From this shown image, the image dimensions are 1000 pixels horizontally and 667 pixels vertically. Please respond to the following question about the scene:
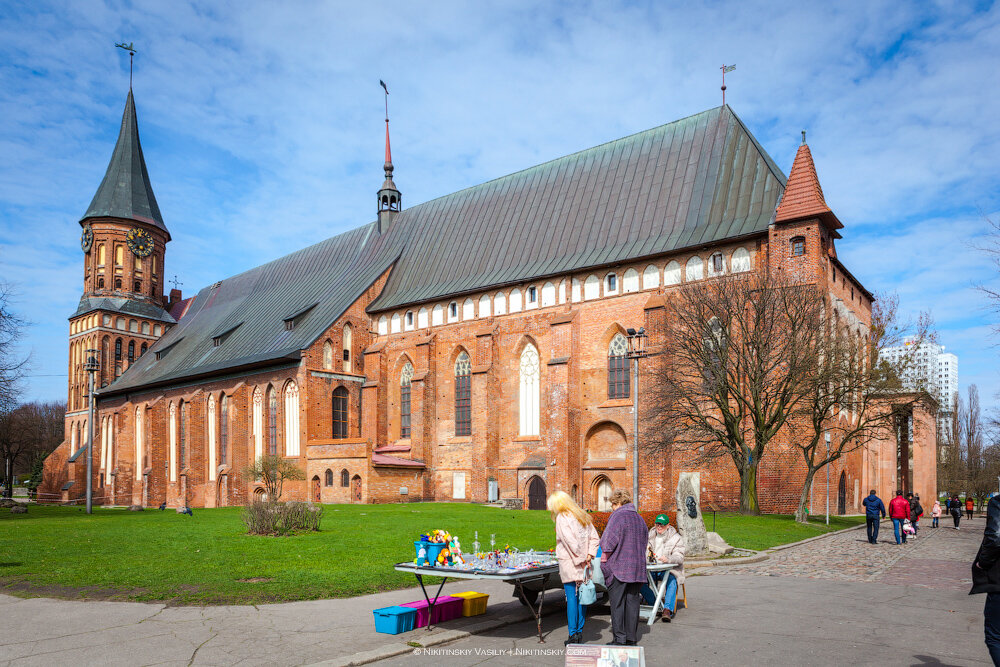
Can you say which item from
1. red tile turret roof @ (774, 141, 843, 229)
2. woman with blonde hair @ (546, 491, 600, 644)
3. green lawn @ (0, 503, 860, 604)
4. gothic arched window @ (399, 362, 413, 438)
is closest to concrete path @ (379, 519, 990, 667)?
woman with blonde hair @ (546, 491, 600, 644)

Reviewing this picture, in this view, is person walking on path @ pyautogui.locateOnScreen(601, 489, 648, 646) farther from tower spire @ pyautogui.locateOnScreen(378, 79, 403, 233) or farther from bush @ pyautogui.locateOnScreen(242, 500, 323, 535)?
tower spire @ pyautogui.locateOnScreen(378, 79, 403, 233)

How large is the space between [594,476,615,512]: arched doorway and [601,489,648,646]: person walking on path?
23.9 meters

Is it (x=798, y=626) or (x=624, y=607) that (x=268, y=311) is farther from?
(x=624, y=607)

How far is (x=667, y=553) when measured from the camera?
390 inches

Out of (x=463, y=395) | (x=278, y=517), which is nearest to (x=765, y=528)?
(x=278, y=517)

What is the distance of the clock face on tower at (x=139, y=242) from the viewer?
60406 mm

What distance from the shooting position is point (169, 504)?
159 feet

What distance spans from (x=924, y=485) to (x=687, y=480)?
30.2 metres

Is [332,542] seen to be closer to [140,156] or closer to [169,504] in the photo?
[169,504]

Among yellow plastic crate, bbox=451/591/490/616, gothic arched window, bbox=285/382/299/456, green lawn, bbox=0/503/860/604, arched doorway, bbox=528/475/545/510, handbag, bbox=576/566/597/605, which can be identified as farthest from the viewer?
gothic arched window, bbox=285/382/299/456

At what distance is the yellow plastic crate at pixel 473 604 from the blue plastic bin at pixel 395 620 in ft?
2.80

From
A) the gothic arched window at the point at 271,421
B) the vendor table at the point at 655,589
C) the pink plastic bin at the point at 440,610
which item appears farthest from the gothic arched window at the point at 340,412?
the vendor table at the point at 655,589

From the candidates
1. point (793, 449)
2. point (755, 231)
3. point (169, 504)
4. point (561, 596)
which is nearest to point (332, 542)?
point (561, 596)

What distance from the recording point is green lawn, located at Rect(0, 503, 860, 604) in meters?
11.1
